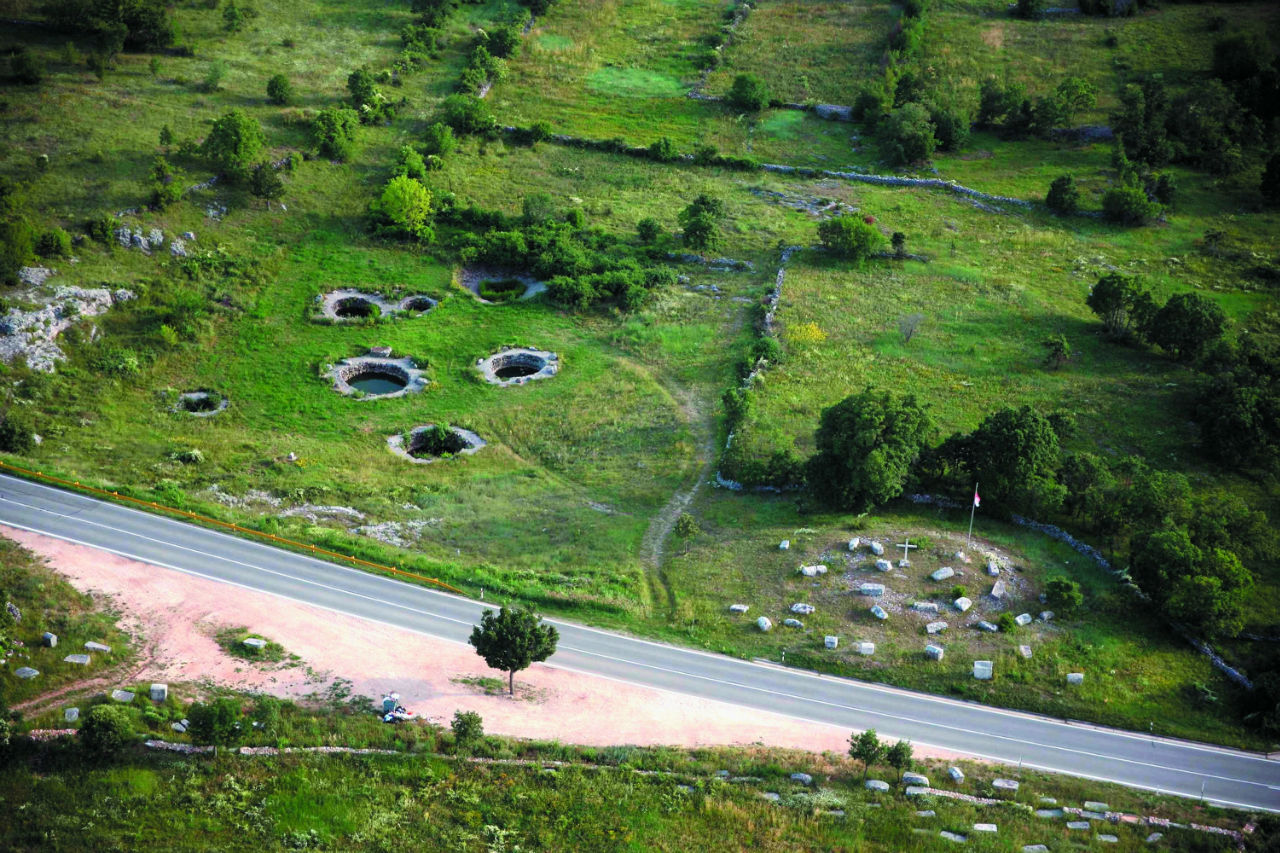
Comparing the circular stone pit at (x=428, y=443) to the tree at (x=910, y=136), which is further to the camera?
the tree at (x=910, y=136)

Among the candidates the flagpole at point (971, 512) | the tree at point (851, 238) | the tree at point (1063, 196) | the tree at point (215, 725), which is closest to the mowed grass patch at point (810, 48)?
the tree at point (1063, 196)

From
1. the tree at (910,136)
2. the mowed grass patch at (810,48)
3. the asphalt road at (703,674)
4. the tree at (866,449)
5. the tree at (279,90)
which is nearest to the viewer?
the asphalt road at (703,674)

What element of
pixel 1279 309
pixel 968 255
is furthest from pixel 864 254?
pixel 1279 309

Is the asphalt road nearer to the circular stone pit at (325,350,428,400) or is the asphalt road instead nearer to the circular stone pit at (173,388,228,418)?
the circular stone pit at (173,388,228,418)

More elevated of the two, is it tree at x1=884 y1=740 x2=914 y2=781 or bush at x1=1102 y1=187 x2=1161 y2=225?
bush at x1=1102 y1=187 x2=1161 y2=225

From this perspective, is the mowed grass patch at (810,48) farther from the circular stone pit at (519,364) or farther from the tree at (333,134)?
the circular stone pit at (519,364)

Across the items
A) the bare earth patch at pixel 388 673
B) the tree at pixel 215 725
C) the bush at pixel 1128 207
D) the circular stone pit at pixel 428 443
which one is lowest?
the bare earth patch at pixel 388 673

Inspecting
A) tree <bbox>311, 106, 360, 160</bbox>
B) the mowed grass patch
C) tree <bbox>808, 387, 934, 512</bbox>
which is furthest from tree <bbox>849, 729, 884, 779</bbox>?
the mowed grass patch
